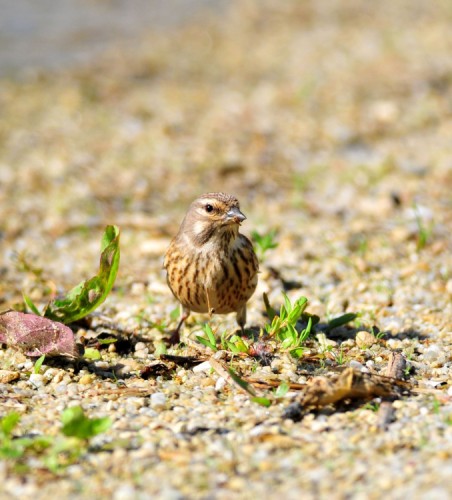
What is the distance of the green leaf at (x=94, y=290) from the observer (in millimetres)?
4953

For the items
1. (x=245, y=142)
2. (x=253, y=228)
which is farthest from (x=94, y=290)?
(x=245, y=142)

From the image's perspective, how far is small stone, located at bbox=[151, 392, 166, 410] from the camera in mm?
4203

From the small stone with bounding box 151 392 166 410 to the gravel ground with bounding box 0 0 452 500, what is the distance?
0.02m

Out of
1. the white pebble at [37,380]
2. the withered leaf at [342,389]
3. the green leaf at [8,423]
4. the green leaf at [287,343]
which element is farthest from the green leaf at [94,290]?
the withered leaf at [342,389]

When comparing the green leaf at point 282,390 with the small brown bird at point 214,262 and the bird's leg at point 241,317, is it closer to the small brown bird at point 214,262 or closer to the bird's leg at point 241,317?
the small brown bird at point 214,262

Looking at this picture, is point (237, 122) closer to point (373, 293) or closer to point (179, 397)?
point (373, 293)

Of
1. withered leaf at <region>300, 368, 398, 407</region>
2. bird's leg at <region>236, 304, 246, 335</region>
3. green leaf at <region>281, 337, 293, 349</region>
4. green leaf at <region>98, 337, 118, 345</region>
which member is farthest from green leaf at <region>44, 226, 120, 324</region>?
withered leaf at <region>300, 368, 398, 407</region>

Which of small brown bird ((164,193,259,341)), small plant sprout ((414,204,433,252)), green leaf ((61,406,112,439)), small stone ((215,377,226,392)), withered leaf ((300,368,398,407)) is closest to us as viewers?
green leaf ((61,406,112,439))

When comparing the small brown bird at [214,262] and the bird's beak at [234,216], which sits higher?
the bird's beak at [234,216]

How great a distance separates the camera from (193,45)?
13.8m


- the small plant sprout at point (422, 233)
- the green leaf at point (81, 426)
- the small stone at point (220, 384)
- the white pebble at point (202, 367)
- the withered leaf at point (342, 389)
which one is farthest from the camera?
the small plant sprout at point (422, 233)

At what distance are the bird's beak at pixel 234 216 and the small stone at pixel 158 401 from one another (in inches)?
57.1

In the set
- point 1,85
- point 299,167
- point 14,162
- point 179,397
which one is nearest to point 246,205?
point 299,167

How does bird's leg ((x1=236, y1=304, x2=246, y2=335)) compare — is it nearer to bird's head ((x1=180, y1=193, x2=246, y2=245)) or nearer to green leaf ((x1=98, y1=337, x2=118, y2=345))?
bird's head ((x1=180, y1=193, x2=246, y2=245))
